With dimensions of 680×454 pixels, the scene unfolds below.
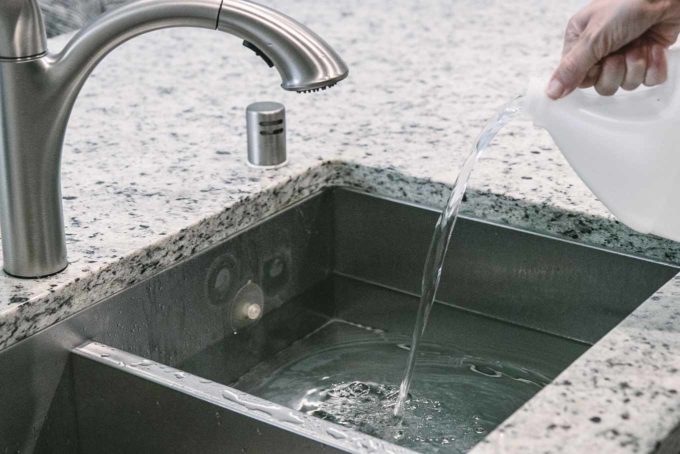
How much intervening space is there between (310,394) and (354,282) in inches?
9.0

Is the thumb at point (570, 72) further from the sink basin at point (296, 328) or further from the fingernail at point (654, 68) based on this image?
the sink basin at point (296, 328)

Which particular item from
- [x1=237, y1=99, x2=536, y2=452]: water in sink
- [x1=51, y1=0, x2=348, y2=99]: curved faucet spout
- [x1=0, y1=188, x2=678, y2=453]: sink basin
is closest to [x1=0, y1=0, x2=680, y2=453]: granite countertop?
[x1=0, y1=188, x2=678, y2=453]: sink basin

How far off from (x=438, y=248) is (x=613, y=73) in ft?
1.04

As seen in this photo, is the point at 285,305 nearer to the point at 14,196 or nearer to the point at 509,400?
the point at 509,400

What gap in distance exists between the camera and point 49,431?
48.4 inches

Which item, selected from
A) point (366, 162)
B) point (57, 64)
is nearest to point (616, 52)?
point (366, 162)

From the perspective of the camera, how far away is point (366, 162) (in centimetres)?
155

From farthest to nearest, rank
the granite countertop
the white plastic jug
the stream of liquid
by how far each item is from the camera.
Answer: the stream of liquid < the white plastic jug < the granite countertop

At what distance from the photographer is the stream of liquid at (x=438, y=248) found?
4.36 feet

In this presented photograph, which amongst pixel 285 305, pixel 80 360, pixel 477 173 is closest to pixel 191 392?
pixel 80 360

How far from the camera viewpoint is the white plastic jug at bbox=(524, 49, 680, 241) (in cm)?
118

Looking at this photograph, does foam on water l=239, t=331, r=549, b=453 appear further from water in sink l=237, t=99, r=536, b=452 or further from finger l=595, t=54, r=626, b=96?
finger l=595, t=54, r=626, b=96

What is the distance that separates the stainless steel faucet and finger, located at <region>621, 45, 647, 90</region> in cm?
30

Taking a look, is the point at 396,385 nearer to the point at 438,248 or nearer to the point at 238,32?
the point at 438,248
